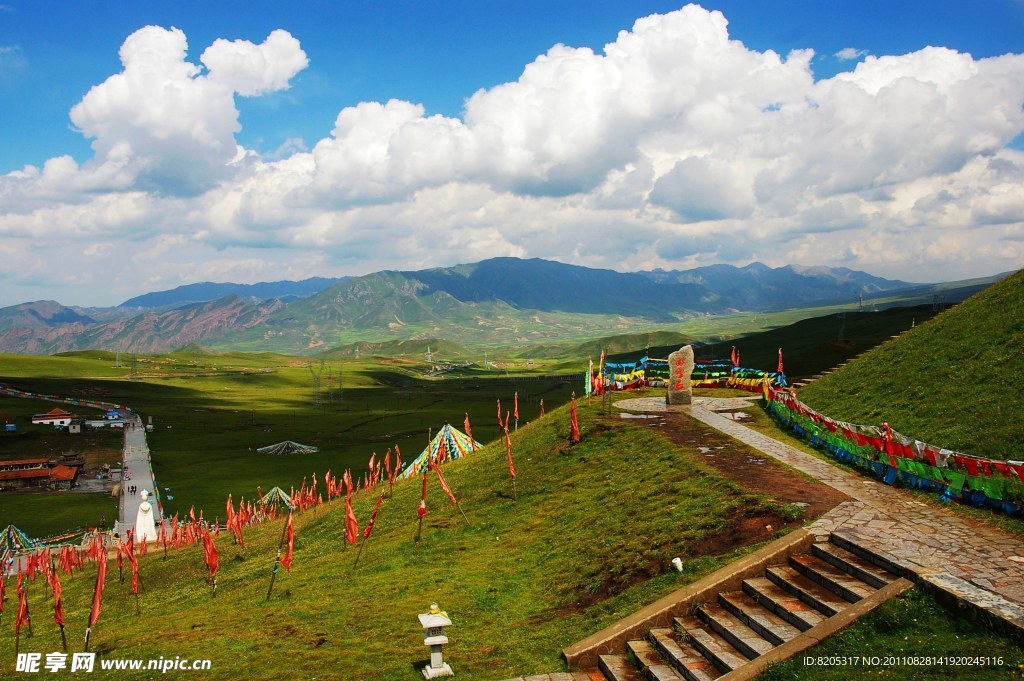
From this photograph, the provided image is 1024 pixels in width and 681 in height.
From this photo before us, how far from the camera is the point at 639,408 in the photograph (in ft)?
130

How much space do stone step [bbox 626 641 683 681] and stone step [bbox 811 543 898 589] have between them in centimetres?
492

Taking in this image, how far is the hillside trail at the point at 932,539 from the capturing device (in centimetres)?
1266

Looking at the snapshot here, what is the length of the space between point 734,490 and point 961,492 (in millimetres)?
6425

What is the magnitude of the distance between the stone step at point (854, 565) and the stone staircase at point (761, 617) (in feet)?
0.07

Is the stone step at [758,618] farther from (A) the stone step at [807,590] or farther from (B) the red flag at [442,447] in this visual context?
(B) the red flag at [442,447]

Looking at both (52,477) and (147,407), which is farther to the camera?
(147,407)

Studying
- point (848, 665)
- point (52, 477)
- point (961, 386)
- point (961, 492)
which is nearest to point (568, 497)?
point (961, 492)

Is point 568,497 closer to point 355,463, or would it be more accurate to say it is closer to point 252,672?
point 252,672

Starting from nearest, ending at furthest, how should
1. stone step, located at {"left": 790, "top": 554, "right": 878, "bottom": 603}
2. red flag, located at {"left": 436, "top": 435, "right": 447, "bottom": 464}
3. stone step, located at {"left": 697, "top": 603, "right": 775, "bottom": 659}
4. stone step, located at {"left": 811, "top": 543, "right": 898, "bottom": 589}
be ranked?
stone step, located at {"left": 697, "top": 603, "right": 775, "bottom": 659} < stone step, located at {"left": 790, "top": 554, "right": 878, "bottom": 603} < stone step, located at {"left": 811, "top": 543, "right": 898, "bottom": 589} < red flag, located at {"left": 436, "top": 435, "right": 447, "bottom": 464}

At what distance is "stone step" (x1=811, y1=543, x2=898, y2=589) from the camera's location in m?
13.9

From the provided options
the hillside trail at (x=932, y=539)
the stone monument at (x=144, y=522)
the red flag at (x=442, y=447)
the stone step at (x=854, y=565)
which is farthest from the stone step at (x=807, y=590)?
the stone monument at (x=144, y=522)

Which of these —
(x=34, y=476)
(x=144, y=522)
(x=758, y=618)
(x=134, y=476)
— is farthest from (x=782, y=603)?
(x=34, y=476)

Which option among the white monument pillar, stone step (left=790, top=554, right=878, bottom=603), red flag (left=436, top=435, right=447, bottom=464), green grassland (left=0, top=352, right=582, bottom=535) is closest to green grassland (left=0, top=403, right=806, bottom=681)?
the white monument pillar

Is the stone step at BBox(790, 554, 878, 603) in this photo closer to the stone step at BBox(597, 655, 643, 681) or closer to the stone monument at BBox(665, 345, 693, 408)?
the stone step at BBox(597, 655, 643, 681)
